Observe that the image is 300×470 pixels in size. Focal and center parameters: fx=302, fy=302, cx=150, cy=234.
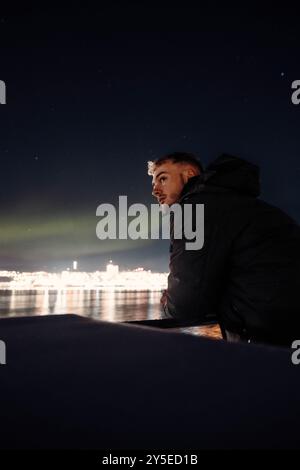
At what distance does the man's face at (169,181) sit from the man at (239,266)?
770 mm

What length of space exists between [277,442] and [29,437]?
395 millimetres

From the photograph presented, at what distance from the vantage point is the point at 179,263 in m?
1.62

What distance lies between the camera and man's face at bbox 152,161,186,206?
252 centimetres

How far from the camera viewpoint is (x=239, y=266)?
156 cm

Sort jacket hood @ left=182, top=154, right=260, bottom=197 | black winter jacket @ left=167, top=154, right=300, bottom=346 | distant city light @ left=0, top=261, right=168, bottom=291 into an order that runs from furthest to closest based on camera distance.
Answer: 1. distant city light @ left=0, top=261, right=168, bottom=291
2. jacket hood @ left=182, top=154, right=260, bottom=197
3. black winter jacket @ left=167, top=154, right=300, bottom=346

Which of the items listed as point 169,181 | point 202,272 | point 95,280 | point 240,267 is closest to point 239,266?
point 240,267

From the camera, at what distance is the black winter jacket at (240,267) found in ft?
4.78

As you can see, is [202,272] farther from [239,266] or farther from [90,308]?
[90,308]

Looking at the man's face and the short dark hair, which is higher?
the short dark hair

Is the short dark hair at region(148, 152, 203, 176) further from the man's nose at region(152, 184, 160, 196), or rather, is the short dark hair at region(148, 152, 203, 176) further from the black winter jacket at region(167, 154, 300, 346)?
the black winter jacket at region(167, 154, 300, 346)

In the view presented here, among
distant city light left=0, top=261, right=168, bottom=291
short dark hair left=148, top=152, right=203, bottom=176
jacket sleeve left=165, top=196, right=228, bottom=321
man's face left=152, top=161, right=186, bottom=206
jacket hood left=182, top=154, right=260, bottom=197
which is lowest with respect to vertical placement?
distant city light left=0, top=261, right=168, bottom=291

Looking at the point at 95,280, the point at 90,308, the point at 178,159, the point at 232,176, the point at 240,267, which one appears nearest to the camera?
the point at 240,267

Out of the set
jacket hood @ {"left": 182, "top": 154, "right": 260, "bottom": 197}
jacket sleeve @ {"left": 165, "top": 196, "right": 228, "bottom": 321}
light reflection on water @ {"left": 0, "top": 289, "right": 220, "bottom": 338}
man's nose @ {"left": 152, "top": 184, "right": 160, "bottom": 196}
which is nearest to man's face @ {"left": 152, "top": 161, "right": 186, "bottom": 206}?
man's nose @ {"left": 152, "top": 184, "right": 160, "bottom": 196}

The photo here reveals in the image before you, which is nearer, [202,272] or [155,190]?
[202,272]
